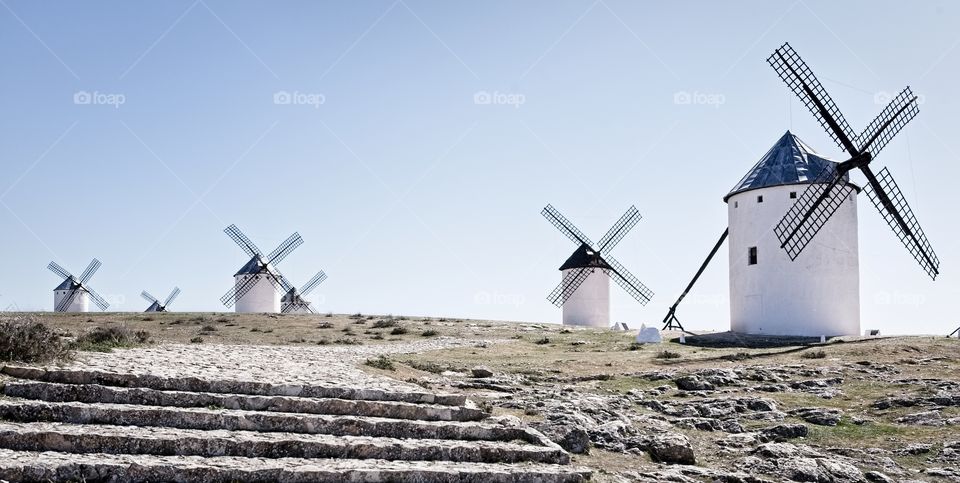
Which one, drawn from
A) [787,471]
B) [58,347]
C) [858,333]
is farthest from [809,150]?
[58,347]

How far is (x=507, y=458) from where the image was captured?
42.9 ft

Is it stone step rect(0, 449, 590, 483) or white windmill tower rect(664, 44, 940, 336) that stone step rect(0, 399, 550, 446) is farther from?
white windmill tower rect(664, 44, 940, 336)

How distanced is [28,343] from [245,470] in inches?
259

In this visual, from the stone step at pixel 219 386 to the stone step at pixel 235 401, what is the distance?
342 mm

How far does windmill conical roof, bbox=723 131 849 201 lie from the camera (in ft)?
132

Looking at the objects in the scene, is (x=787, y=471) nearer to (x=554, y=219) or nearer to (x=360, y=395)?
(x=360, y=395)

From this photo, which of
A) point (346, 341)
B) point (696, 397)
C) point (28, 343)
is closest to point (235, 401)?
point (28, 343)

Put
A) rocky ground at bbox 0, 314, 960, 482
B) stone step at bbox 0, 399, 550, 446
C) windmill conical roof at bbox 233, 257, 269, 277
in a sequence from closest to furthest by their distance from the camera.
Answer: stone step at bbox 0, 399, 550, 446 < rocky ground at bbox 0, 314, 960, 482 < windmill conical roof at bbox 233, 257, 269, 277

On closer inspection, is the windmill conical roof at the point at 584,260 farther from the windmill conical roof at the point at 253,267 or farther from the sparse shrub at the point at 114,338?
the sparse shrub at the point at 114,338

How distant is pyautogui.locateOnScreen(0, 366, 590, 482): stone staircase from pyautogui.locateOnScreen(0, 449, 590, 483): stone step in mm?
14

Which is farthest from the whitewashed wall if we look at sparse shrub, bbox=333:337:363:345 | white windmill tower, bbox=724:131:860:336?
sparse shrub, bbox=333:337:363:345

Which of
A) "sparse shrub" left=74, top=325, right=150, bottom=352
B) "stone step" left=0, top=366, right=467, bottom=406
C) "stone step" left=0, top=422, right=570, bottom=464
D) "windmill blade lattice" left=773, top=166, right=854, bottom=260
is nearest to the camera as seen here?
"stone step" left=0, top=422, right=570, bottom=464

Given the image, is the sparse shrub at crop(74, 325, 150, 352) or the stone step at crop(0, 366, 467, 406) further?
the sparse shrub at crop(74, 325, 150, 352)

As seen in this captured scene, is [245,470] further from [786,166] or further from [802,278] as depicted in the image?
[786,166]
